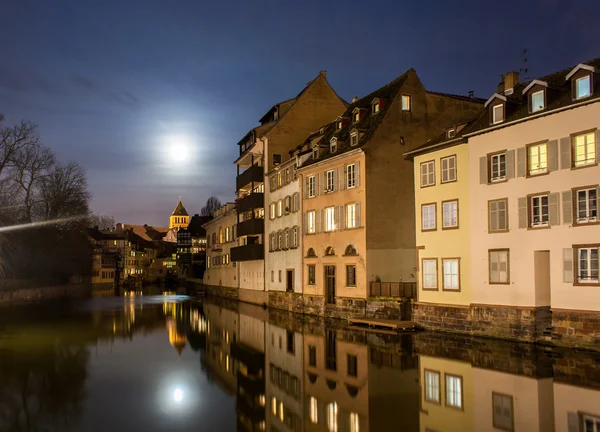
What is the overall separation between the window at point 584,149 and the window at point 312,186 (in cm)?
1982

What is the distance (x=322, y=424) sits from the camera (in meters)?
12.5

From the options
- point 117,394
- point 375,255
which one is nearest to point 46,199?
point 375,255

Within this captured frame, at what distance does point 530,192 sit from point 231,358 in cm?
1418

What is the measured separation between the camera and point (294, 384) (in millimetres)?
16953

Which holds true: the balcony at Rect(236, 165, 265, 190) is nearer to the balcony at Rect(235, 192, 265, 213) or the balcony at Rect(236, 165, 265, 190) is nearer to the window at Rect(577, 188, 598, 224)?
the balcony at Rect(235, 192, 265, 213)

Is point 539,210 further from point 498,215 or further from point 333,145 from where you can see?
point 333,145

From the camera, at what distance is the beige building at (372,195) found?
34.9 metres

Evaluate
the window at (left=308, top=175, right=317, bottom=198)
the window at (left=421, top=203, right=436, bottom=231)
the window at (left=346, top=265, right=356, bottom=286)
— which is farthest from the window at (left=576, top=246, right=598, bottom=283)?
the window at (left=308, top=175, right=317, bottom=198)

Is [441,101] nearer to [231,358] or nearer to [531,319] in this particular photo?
[531,319]

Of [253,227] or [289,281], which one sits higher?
[253,227]

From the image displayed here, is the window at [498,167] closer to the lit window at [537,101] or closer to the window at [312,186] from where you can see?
the lit window at [537,101]

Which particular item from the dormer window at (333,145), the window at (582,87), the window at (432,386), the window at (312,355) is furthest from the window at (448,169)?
the window at (432,386)

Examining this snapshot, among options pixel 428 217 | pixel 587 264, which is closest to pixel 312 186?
pixel 428 217

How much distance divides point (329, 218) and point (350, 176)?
3.63 m
